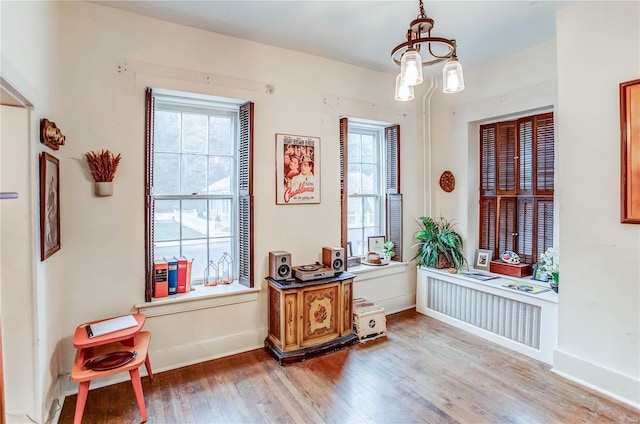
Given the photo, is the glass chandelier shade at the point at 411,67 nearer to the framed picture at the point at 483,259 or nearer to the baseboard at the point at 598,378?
the baseboard at the point at 598,378

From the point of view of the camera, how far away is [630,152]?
7.51 feet

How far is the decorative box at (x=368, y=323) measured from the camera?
11.0 ft

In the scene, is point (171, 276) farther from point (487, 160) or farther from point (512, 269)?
point (487, 160)

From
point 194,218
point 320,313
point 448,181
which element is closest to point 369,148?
point 448,181

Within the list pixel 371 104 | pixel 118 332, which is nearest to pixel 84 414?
pixel 118 332

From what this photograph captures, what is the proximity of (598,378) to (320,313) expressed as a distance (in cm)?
218

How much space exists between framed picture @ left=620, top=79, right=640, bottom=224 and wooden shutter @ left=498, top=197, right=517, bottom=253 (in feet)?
4.56

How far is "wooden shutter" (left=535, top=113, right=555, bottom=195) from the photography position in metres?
3.36

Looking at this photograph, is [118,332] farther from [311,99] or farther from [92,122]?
[311,99]

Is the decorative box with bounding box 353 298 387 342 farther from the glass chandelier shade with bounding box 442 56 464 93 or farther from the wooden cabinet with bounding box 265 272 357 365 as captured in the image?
the glass chandelier shade with bounding box 442 56 464 93

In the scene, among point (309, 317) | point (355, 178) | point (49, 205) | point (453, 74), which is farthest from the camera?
point (355, 178)

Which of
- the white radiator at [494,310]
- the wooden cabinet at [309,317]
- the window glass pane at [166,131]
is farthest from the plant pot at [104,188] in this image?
the white radiator at [494,310]

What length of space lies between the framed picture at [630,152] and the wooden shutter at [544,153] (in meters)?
1.04

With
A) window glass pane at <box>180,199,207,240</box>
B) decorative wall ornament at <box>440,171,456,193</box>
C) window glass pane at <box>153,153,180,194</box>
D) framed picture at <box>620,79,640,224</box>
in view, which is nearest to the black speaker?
window glass pane at <box>180,199,207,240</box>
